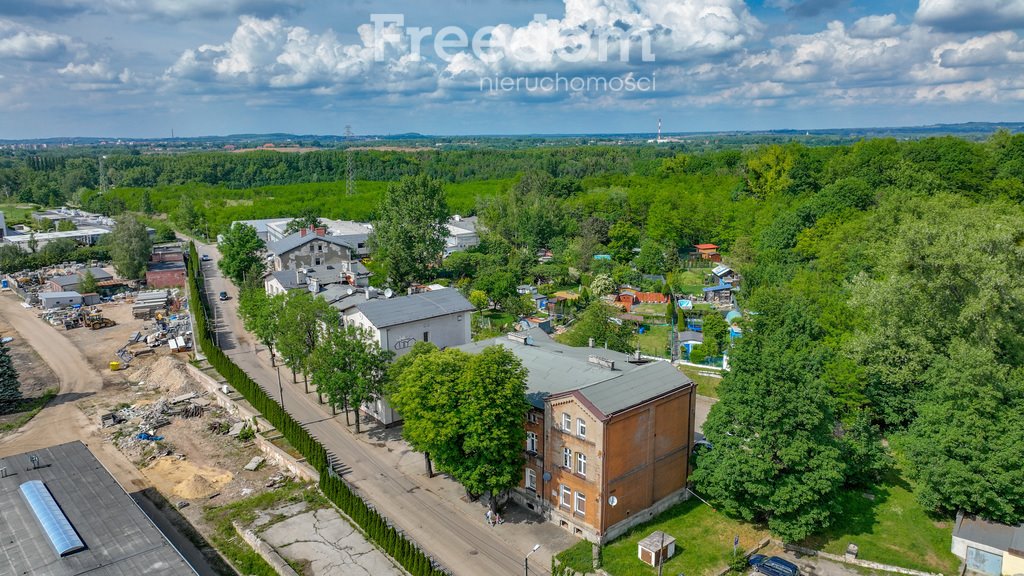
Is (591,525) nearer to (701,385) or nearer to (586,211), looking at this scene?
(701,385)

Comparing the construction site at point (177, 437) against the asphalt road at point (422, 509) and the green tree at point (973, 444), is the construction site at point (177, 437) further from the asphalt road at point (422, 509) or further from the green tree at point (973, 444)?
the green tree at point (973, 444)

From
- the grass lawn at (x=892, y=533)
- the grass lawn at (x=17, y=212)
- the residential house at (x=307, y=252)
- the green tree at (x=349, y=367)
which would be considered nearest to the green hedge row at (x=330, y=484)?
the green tree at (x=349, y=367)

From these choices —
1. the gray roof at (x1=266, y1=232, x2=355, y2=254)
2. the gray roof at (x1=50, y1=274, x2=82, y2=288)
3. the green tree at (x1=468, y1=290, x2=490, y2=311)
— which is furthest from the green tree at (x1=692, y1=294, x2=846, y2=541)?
the gray roof at (x1=50, y1=274, x2=82, y2=288)

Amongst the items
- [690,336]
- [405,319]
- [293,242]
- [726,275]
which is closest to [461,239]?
[293,242]

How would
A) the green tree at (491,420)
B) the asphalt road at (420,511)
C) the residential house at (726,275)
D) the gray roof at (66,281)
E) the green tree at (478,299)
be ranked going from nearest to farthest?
the asphalt road at (420,511) → the green tree at (491,420) → the green tree at (478,299) → the residential house at (726,275) → the gray roof at (66,281)

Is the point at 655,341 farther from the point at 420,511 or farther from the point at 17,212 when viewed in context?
the point at 17,212

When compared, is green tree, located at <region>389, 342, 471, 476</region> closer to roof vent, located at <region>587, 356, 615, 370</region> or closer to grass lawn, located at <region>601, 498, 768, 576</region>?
roof vent, located at <region>587, 356, 615, 370</region>

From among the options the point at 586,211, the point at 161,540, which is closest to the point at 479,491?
the point at 161,540
